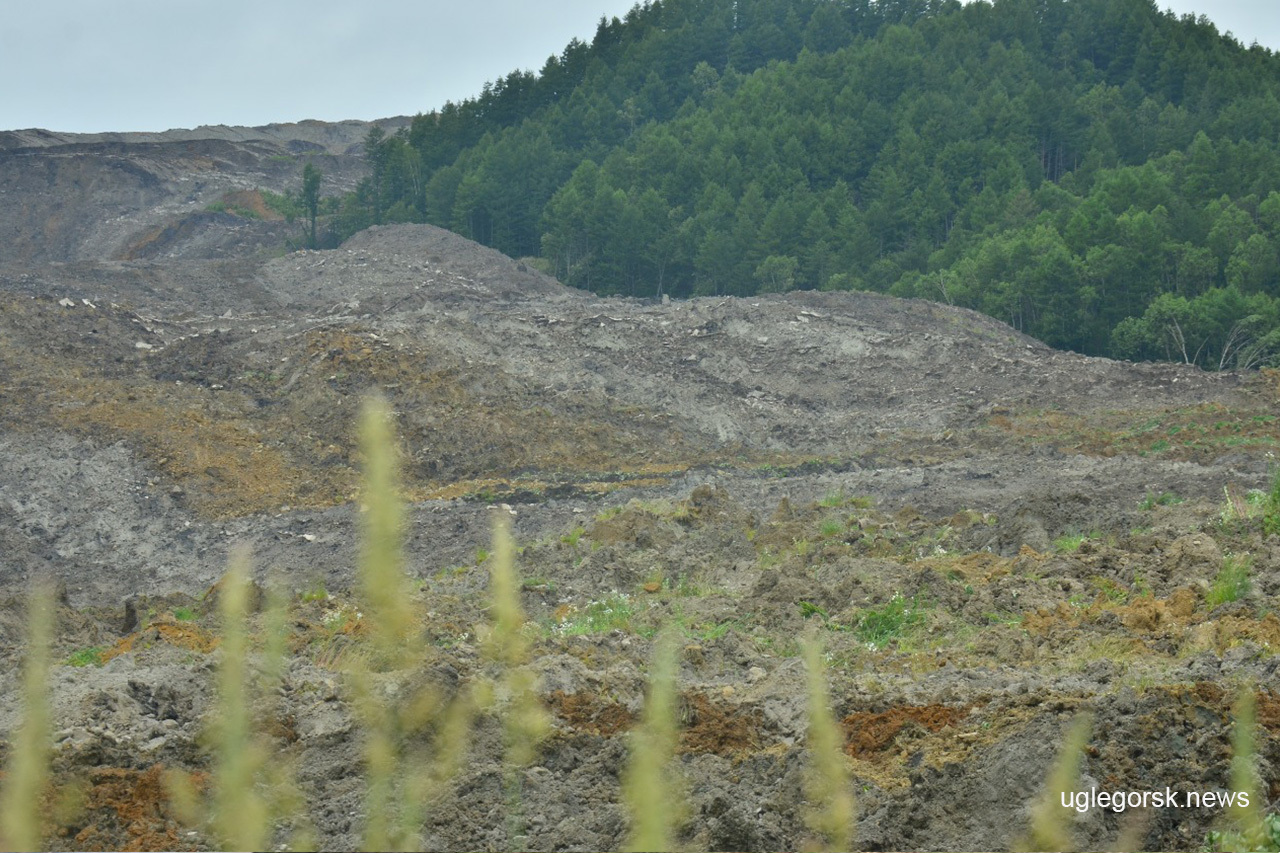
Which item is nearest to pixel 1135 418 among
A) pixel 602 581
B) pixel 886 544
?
pixel 886 544

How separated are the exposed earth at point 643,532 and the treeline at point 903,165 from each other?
25.6ft

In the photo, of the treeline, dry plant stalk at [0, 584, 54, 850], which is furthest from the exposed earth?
the treeline

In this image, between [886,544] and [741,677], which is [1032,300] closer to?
[886,544]

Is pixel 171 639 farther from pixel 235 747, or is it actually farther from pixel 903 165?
pixel 903 165

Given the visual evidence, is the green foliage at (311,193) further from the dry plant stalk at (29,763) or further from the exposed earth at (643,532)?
the dry plant stalk at (29,763)

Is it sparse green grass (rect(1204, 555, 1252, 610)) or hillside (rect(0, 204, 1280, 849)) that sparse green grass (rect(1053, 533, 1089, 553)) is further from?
sparse green grass (rect(1204, 555, 1252, 610))

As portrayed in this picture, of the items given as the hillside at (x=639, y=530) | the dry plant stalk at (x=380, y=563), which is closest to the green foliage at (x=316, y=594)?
the hillside at (x=639, y=530)

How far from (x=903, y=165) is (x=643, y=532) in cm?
4670

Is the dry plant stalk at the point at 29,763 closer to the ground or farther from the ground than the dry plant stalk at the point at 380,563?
closer to the ground

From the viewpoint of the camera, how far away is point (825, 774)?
2.88 meters

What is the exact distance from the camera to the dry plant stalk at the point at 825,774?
2.37 meters

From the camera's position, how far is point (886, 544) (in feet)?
54.0

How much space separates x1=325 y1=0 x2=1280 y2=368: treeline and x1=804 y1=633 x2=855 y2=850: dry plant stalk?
35.5m

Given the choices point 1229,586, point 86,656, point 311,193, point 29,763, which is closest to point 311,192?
point 311,193
